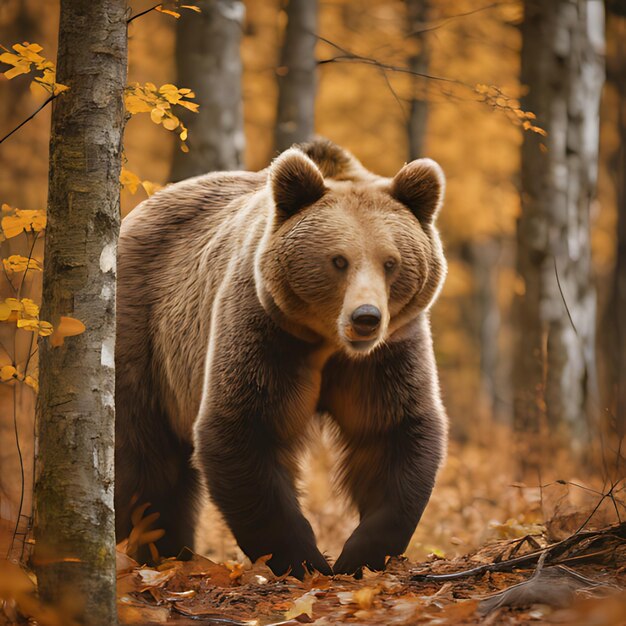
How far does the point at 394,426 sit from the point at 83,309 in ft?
7.73

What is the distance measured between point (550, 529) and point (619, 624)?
6.15 ft

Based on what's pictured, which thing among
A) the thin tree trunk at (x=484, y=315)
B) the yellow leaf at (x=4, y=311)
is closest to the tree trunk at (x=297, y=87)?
the yellow leaf at (x=4, y=311)

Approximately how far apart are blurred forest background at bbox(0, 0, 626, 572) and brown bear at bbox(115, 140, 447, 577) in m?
0.57

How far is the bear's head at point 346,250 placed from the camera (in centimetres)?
470

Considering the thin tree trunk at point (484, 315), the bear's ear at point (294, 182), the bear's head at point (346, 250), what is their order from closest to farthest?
the bear's head at point (346, 250), the bear's ear at point (294, 182), the thin tree trunk at point (484, 315)

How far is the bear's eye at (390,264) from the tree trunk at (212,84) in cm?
376

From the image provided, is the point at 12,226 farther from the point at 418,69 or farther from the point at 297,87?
the point at 418,69

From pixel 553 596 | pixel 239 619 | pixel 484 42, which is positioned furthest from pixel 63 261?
pixel 484 42

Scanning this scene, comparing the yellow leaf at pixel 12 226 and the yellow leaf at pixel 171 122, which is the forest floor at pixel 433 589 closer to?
the yellow leaf at pixel 12 226

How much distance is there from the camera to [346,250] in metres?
4.71

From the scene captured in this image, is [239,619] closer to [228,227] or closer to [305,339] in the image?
[305,339]

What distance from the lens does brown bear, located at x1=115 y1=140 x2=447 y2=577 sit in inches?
188

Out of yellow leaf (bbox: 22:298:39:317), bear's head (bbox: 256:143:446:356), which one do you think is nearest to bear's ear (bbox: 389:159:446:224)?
bear's head (bbox: 256:143:446:356)

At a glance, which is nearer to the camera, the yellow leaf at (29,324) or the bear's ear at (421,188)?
the yellow leaf at (29,324)
